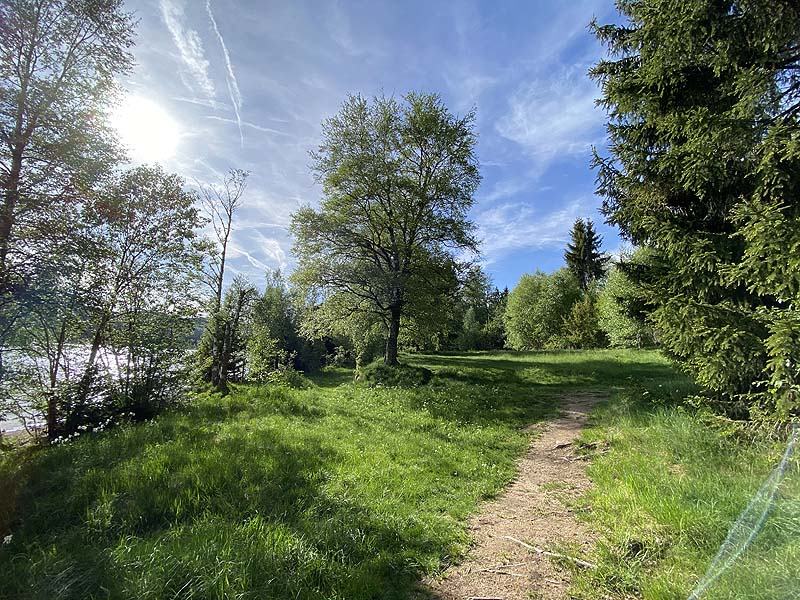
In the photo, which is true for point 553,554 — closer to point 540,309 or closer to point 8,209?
point 8,209

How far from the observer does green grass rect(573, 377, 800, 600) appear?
271cm

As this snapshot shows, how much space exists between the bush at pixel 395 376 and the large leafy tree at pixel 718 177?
32.8 feet

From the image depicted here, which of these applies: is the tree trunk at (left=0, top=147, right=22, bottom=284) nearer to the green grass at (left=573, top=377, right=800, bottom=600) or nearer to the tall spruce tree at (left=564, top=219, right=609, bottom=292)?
the green grass at (left=573, top=377, right=800, bottom=600)

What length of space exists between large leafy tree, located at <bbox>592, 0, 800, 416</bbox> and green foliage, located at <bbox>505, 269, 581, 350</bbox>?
41.5m

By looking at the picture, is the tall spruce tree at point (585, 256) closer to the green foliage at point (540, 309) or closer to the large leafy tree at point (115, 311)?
the green foliage at point (540, 309)

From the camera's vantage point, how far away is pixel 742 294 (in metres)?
6.00

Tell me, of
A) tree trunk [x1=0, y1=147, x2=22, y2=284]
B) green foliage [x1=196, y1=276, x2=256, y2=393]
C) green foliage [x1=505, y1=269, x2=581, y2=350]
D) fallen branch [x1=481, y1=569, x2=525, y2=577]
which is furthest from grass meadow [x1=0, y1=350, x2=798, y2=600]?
green foliage [x1=505, y1=269, x2=581, y2=350]

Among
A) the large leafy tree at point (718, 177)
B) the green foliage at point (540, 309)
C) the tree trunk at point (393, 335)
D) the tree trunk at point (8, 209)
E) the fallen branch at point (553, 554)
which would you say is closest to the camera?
the fallen branch at point (553, 554)

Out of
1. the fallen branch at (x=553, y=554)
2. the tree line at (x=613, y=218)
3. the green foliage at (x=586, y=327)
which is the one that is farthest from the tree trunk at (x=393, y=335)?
the green foliage at (x=586, y=327)

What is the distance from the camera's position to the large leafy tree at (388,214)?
1706 centimetres

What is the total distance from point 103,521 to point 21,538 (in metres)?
0.82

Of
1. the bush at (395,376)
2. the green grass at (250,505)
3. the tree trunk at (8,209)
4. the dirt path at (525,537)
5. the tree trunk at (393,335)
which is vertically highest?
the tree trunk at (8,209)

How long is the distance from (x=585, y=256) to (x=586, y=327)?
50.3 ft

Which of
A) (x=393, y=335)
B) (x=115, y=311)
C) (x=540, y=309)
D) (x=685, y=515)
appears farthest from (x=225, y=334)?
(x=540, y=309)
